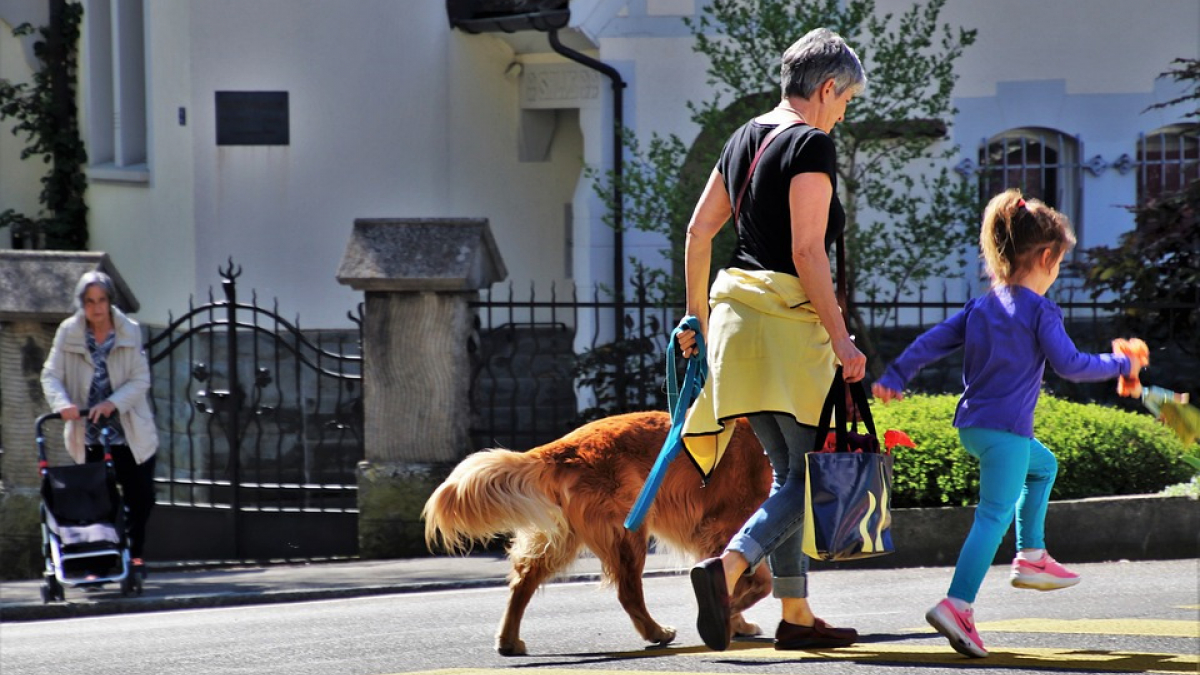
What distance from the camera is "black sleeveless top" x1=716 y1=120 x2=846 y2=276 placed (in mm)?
5590

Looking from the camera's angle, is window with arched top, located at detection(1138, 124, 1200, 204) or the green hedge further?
window with arched top, located at detection(1138, 124, 1200, 204)

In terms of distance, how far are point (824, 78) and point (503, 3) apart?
10354mm

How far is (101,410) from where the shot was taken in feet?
31.4

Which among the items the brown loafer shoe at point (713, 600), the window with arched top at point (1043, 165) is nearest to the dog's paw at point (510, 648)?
the brown loafer shoe at point (713, 600)

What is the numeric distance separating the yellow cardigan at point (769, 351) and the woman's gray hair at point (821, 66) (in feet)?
2.10

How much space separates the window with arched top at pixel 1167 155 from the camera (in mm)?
16359

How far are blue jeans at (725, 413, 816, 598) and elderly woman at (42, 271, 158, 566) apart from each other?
4.87 meters

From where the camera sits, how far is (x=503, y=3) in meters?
15.8

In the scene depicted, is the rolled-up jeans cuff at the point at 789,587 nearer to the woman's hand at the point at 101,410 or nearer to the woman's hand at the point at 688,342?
the woman's hand at the point at 688,342

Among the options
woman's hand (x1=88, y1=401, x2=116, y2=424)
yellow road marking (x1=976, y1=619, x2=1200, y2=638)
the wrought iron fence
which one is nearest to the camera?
yellow road marking (x1=976, y1=619, x2=1200, y2=638)

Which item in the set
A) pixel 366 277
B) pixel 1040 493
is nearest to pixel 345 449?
pixel 366 277

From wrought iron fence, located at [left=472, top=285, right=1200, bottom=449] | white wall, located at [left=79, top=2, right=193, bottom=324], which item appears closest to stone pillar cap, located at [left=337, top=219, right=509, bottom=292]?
wrought iron fence, located at [left=472, top=285, right=1200, bottom=449]

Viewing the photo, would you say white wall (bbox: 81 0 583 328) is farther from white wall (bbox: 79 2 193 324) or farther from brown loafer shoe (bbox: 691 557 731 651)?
brown loafer shoe (bbox: 691 557 731 651)

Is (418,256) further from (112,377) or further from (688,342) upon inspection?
(688,342)
